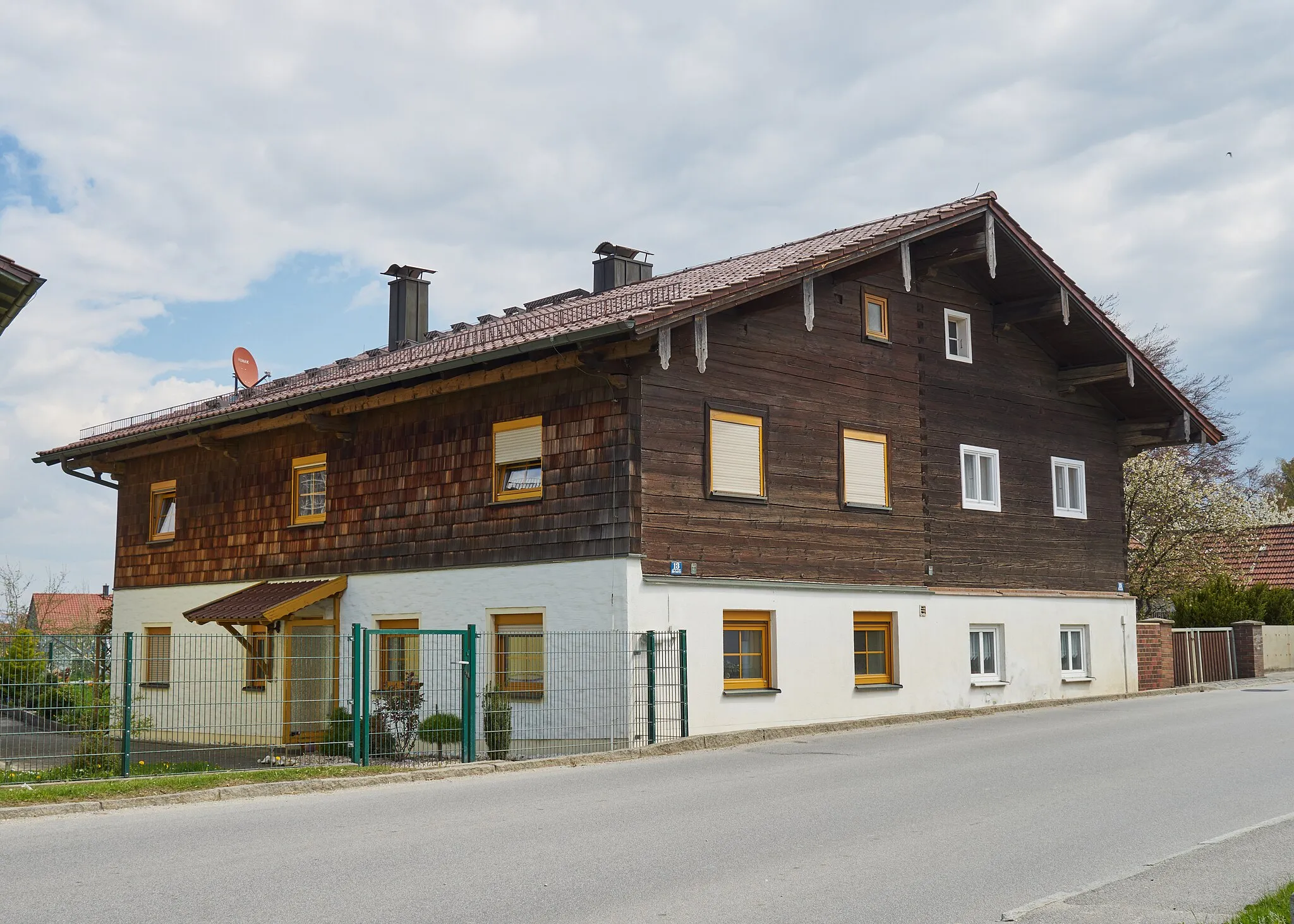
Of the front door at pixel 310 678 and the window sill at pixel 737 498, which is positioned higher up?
the window sill at pixel 737 498

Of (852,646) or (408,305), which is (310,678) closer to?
(852,646)

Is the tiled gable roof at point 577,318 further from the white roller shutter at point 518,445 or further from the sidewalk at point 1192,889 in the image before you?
the sidewalk at point 1192,889

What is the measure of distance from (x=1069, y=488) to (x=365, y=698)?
50.8ft

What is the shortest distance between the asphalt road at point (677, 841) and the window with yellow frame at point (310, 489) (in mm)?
9194

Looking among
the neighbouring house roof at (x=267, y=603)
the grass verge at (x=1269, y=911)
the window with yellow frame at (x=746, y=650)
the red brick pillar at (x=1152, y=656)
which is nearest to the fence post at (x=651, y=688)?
the window with yellow frame at (x=746, y=650)

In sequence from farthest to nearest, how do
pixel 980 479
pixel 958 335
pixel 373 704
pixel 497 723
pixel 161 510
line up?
pixel 161 510
pixel 958 335
pixel 980 479
pixel 373 704
pixel 497 723

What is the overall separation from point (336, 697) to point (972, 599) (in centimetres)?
1051

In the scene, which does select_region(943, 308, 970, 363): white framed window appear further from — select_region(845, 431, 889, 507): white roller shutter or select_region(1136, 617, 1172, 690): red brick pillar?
select_region(1136, 617, 1172, 690): red brick pillar

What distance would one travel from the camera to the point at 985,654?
2280 centimetres

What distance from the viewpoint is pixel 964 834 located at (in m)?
9.45

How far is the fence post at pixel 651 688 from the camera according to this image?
55.1 ft

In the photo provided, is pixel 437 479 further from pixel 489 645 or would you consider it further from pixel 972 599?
pixel 972 599

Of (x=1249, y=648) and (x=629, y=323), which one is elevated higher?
(x=629, y=323)

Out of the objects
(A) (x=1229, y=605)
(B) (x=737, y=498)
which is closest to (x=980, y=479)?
(B) (x=737, y=498)
